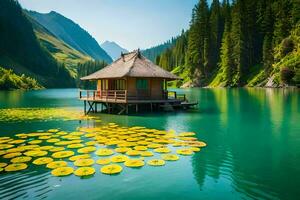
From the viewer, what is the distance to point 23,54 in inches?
7259

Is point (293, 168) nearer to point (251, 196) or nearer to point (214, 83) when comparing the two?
point (251, 196)

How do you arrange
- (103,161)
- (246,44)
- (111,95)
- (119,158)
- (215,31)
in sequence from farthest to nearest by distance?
(215,31), (246,44), (111,95), (119,158), (103,161)

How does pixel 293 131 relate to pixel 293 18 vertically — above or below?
below

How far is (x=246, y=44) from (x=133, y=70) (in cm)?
7495

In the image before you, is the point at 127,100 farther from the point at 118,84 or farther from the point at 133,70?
the point at 118,84

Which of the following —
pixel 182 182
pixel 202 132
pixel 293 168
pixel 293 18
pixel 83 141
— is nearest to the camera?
pixel 182 182

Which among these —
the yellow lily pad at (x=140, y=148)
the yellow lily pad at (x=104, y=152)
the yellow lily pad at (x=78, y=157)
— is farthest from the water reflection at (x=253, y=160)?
the yellow lily pad at (x=78, y=157)

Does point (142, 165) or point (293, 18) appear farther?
point (293, 18)

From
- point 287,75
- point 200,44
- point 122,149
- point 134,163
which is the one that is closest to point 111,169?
point 134,163

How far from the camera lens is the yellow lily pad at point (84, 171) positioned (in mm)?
11730

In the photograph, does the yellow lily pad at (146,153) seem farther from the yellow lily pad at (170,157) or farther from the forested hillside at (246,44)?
the forested hillside at (246,44)

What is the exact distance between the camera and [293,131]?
70.3 feet

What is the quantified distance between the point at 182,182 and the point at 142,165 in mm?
2381

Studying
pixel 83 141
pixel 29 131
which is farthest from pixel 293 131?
pixel 29 131
